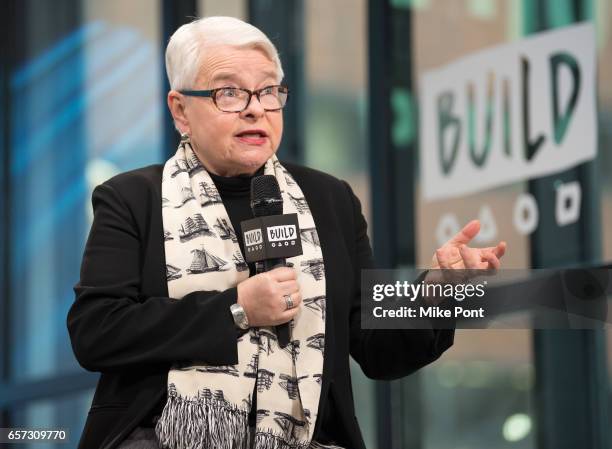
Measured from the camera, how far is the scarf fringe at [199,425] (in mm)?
2014

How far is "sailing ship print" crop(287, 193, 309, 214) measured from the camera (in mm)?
2289

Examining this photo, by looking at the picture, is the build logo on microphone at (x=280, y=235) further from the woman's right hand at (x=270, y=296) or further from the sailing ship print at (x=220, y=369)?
the sailing ship print at (x=220, y=369)

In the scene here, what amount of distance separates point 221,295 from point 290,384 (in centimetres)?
23

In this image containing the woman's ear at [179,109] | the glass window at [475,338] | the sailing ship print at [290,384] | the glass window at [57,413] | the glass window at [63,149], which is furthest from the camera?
the glass window at [63,149]

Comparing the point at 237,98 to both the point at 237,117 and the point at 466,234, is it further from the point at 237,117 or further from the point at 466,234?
the point at 466,234

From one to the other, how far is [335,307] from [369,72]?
2599mm

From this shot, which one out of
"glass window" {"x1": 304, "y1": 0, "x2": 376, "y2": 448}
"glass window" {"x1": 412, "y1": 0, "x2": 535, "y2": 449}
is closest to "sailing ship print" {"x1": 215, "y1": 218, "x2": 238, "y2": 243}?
"glass window" {"x1": 412, "y1": 0, "x2": 535, "y2": 449}

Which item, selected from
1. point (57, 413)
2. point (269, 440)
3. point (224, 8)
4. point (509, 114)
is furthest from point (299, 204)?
point (57, 413)

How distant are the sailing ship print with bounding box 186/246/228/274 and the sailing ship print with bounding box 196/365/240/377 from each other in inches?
7.8

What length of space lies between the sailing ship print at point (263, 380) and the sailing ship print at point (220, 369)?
45mm

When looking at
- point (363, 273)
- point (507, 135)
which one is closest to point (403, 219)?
point (507, 135)

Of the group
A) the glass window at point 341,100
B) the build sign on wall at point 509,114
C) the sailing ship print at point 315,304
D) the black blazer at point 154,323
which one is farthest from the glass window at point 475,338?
the sailing ship print at point 315,304

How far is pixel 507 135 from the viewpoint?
165 inches

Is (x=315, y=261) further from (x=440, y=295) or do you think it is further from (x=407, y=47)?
(x=407, y=47)
